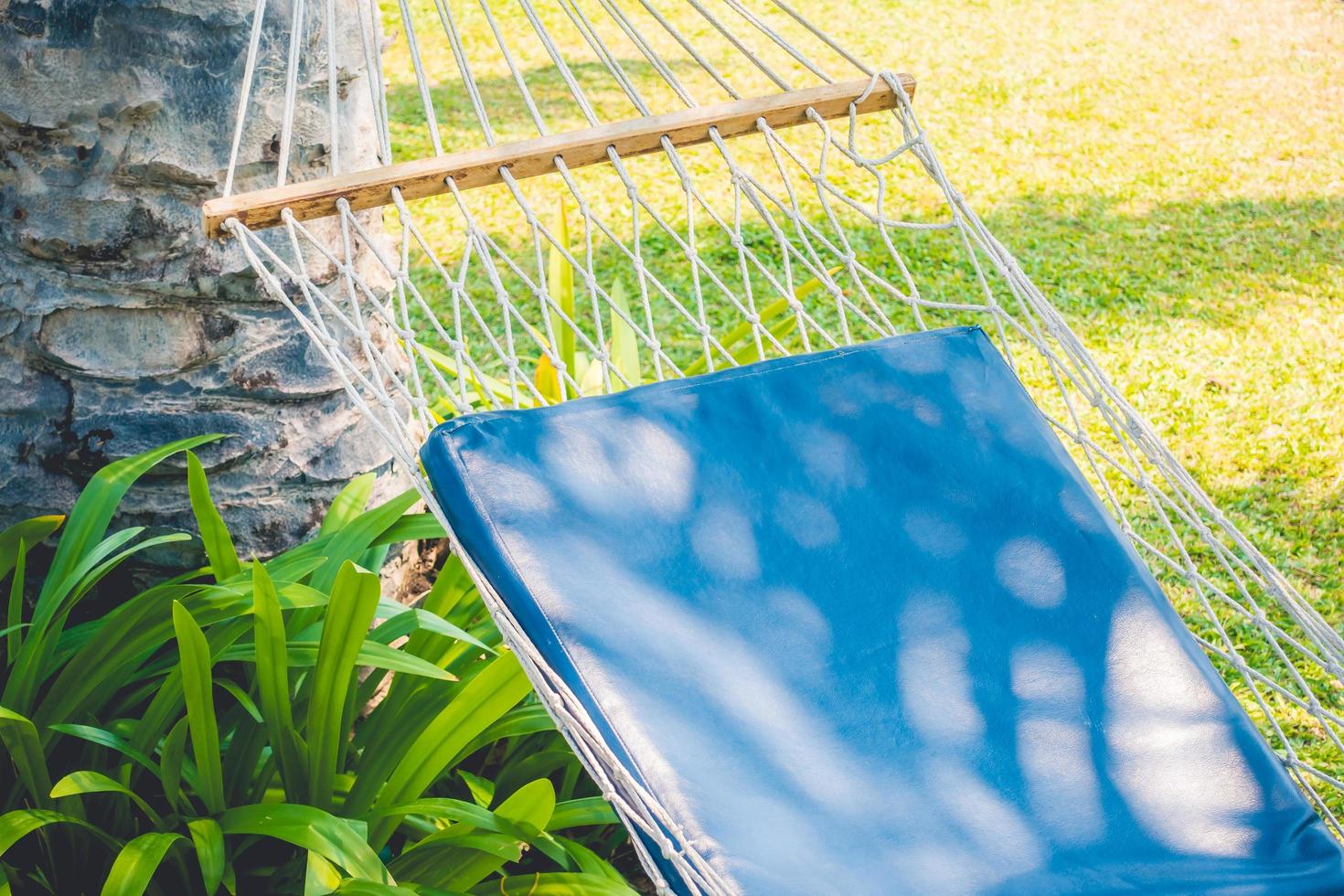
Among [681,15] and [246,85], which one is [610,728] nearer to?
[246,85]

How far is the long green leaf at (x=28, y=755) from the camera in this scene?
4.31 ft

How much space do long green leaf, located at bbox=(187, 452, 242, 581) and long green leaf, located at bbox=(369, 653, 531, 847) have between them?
352mm

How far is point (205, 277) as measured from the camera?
1.66 metres

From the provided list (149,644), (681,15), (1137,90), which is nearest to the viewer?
(149,644)

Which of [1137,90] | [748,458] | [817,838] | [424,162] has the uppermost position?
[424,162]

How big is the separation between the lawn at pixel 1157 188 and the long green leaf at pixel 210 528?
1724 mm

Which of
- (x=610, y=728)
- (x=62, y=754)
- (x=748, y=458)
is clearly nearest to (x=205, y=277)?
(x=62, y=754)

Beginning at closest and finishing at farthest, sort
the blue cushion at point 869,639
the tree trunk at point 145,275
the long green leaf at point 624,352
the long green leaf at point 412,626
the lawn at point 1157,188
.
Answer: the blue cushion at point 869,639 < the long green leaf at point 412,626 < the tree trunk at point 145,275 < the long green leaf at point 624,352 < the lawn at point 1157,188

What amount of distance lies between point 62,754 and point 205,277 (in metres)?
0.65

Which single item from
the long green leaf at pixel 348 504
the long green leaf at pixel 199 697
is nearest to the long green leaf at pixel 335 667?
the long green leaf at pixel 199 697

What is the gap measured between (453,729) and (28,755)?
475mm

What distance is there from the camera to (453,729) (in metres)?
1.36

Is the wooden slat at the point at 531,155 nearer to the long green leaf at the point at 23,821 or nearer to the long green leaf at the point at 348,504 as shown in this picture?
the long green leaf at the point at 348,504

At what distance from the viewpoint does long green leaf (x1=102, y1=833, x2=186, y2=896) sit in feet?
3.90
